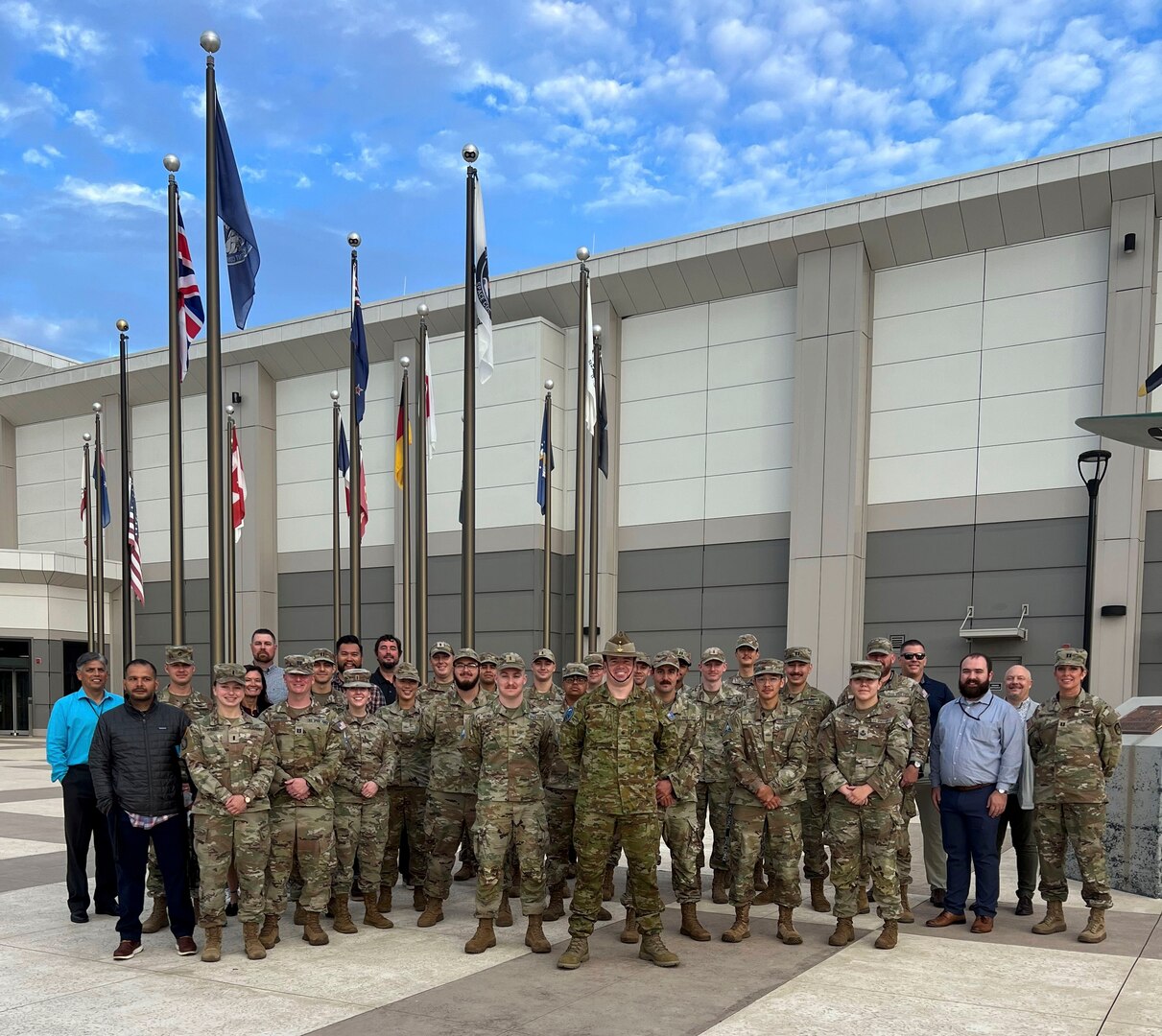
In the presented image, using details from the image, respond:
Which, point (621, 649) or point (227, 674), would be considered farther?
point (227, 674)

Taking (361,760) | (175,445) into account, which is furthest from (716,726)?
(175,445)

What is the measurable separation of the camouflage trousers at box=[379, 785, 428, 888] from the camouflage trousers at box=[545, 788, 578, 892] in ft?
3.20

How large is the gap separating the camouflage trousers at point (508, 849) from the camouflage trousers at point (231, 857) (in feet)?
4.46

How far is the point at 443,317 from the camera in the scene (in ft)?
99.9

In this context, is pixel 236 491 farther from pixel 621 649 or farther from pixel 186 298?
pixel 621 649

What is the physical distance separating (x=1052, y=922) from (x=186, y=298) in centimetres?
962

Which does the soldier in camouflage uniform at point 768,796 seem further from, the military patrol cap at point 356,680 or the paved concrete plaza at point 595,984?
the military patrol cap at point 356,680

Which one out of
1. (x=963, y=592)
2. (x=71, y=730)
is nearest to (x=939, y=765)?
(x=71, y=730)

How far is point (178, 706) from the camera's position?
769cm

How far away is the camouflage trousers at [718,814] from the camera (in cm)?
834

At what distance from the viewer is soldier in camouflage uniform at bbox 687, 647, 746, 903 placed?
836cm

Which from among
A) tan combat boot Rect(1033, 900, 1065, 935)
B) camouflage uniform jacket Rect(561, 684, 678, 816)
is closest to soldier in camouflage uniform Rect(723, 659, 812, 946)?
camouflage uniform jacket Rect(561, 684, 678, 816)

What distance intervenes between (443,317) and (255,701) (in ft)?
75.3

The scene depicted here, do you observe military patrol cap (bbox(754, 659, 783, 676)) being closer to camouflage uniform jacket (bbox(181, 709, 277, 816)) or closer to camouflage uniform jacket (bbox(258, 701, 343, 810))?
camouflage uniform jacket (bbox(258, 701, 343, 810))
